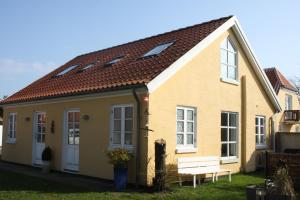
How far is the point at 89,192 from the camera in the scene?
1089 cm

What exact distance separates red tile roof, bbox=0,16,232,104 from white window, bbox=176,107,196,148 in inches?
69.9

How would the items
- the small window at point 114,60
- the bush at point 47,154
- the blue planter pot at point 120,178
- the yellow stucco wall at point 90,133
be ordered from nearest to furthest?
the blue planter pot at point 120,178
the yellow stucco wall at point 90,133
the bush at point 47,154
the small window at point 114,60

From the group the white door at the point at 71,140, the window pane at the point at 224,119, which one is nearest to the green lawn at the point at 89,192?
the white door at the point at 71,140

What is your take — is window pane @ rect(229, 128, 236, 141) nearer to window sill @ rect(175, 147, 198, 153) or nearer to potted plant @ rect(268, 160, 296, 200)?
window sill @ rect(175, 147, 198, 153)

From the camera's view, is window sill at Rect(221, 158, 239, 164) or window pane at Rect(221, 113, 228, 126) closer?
window sill at Rect(221, 158, 239, 164)

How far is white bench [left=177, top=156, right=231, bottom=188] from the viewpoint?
1230 centimetres

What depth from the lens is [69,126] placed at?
15117 millimetres

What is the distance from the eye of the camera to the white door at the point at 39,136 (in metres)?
16.8

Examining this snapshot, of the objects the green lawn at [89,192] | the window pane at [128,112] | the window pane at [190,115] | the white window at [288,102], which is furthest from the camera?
the white window at [288,102]

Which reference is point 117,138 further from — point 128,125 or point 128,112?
point 128,112

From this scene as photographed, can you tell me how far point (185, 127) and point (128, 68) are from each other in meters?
3.16

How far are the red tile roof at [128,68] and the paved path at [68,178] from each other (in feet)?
9.78

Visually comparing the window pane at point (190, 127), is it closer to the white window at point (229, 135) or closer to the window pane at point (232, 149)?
the white window at point (229, 135)

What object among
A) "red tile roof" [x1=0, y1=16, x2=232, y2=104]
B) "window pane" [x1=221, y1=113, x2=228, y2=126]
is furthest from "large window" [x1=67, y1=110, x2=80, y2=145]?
"window pane" [x1=221, y1=113, x2=228, y2=126]
